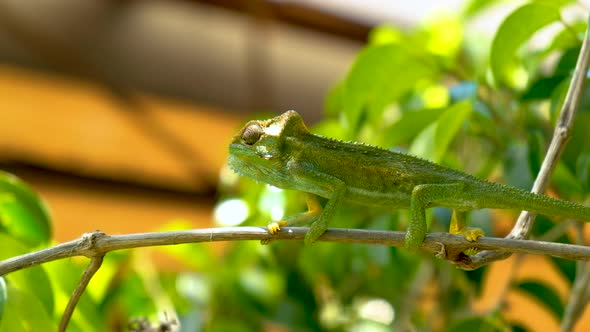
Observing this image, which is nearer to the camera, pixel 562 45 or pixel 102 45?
pixel 562 45

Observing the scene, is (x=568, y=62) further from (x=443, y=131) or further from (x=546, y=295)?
(x=546, y=295)

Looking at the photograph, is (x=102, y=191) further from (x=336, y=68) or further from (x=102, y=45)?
(x=336, y=68)

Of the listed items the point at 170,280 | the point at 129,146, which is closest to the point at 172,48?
the point at 129,146

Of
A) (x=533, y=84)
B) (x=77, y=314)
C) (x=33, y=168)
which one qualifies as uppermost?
(x=33, y=168)

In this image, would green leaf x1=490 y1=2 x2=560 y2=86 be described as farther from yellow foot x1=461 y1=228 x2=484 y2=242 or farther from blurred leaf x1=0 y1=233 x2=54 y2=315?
blurred leaf x1=0 y1=233 x2=54 y2=315

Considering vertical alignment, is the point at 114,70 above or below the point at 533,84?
above

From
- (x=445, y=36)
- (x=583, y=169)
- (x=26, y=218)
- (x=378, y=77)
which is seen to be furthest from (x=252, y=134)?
(x=445, y=36)

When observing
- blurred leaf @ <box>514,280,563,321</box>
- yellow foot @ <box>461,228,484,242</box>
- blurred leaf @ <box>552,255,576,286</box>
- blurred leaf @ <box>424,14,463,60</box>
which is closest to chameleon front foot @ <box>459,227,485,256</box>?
yellow foot @ <box>461,228,484,242</box>

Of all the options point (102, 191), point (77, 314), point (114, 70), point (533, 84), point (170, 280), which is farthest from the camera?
point (102, 191)
